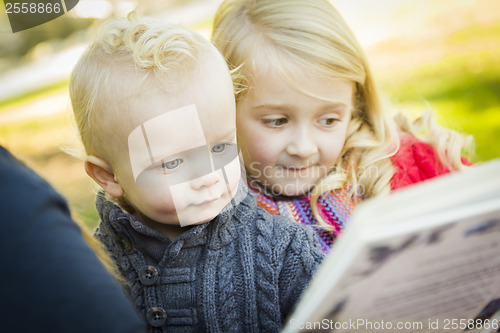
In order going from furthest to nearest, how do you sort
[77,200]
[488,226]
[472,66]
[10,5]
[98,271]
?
[472,66] → [77,200] → [10,5] → [488,226] → [98,271]

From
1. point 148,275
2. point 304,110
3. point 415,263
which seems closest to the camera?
point 415,263

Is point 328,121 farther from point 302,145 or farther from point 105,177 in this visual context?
point 105,177

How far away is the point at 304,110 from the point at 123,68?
1.94ft

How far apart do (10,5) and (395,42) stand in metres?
2.91

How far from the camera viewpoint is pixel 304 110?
1.50 meters

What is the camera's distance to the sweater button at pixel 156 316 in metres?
1.22

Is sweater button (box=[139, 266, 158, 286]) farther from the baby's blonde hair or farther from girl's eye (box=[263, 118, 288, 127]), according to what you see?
girl's eye (box=[263, 118, 288, 127])

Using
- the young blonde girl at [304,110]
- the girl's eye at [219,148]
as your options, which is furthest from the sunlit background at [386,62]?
the girl's eye at [219,148]

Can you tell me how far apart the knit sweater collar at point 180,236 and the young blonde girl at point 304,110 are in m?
0.33

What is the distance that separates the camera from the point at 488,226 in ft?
2.65

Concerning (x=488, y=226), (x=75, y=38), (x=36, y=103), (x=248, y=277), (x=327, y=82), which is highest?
(x=488, y=226)

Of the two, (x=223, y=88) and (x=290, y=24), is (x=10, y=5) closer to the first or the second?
(x=290, y=24)

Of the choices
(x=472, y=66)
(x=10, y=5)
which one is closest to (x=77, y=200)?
(x=10, y=5)

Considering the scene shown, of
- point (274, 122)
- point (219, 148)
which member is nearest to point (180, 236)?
point (219, 148)
